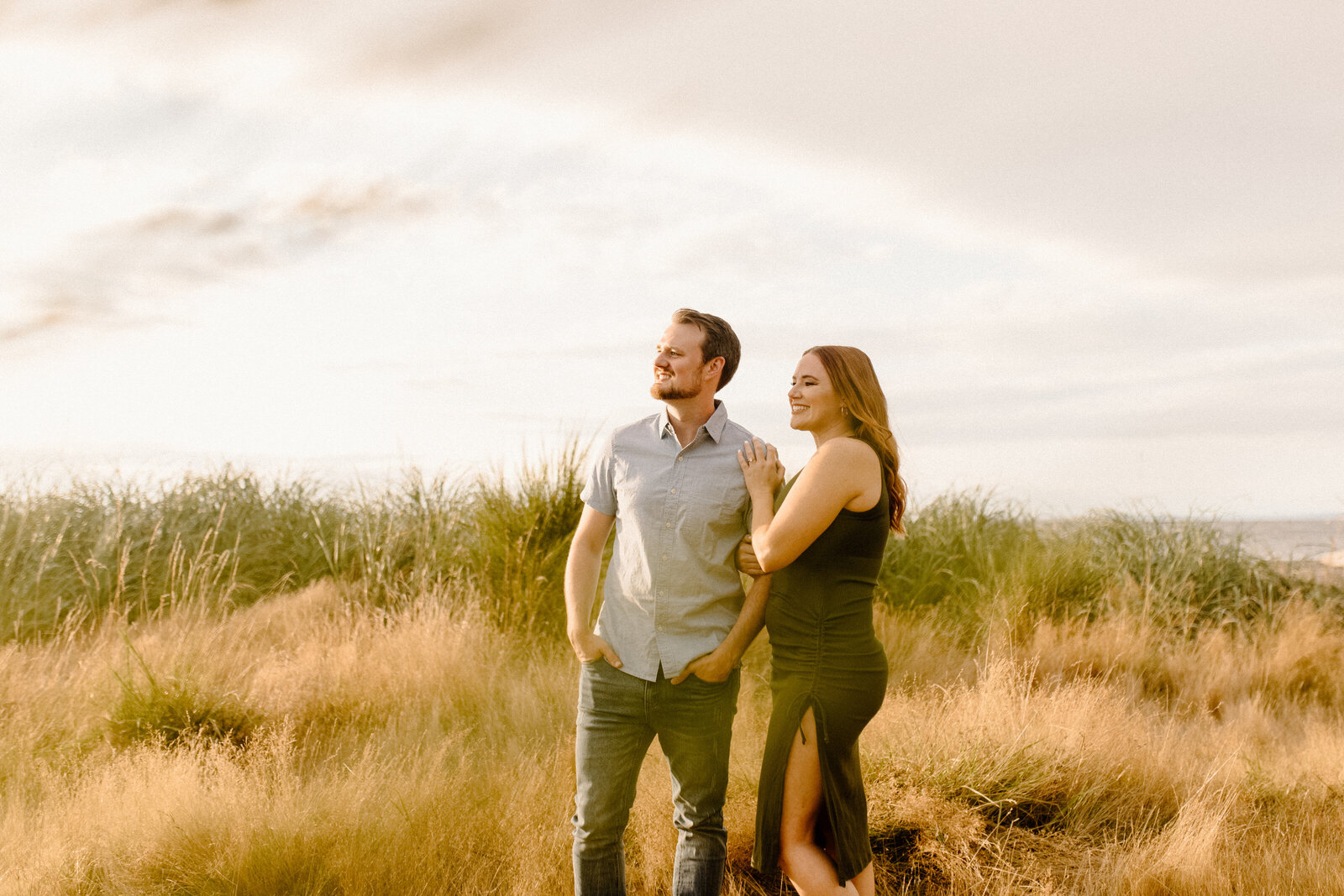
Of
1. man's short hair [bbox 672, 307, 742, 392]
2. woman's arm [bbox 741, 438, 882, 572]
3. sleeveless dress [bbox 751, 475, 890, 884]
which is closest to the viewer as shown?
woman's arm [bbox 741, 438, 882, 572]

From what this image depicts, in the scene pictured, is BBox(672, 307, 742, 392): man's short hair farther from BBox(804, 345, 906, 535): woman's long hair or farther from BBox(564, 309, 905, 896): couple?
BBox(804, 345, 906, 535): woman's long hair

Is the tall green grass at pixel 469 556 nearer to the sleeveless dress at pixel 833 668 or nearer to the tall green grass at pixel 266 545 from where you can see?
the tall green grass at pixel 266 545

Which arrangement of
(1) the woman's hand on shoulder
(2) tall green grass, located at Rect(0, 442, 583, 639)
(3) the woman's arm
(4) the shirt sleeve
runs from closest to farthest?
(3) the woman's arm < (1) the woman's hand on shoulder < (4) the shirt sleeve < (2) tall green grass, located at Rect(0, 442, 583, 639)

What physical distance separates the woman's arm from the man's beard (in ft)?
1.58

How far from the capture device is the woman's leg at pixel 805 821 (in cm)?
302

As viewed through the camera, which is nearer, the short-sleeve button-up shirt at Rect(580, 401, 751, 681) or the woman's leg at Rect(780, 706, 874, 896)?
the woman's leg at Rect(780, 706, 874, 896)

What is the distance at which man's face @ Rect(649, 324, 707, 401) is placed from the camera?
3.19 meters

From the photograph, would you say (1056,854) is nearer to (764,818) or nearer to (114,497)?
(764,818)

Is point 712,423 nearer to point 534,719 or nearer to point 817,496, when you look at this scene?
point 817,496

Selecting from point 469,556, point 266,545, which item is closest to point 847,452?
point 469,556

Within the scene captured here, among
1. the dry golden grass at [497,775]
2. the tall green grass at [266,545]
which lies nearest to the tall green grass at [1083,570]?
the dry golden grass at [497,775]

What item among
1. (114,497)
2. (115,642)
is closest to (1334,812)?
(115,642)

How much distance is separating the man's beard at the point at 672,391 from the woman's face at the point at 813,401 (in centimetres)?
33

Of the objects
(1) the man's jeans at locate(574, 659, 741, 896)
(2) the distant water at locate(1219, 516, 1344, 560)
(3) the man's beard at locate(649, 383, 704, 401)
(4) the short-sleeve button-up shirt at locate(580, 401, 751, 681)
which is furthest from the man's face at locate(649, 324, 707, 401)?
(2) the distant water at locate(1219, 516, 1344, 560)
